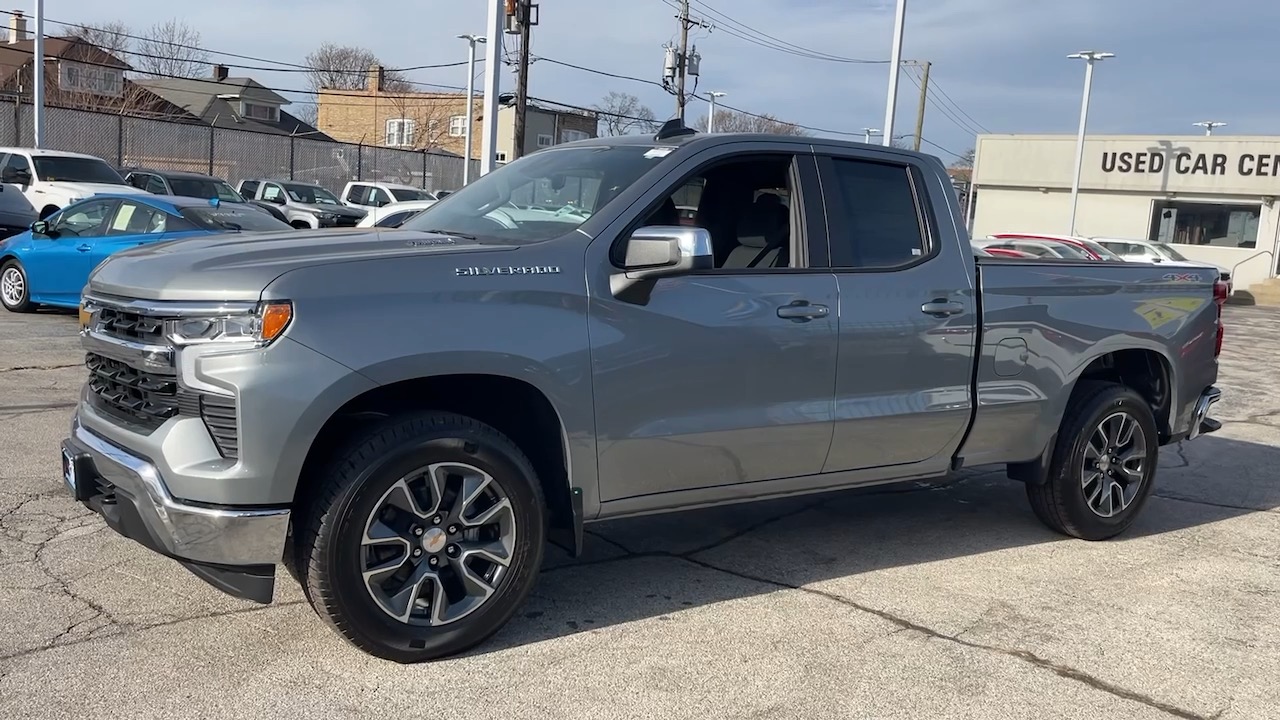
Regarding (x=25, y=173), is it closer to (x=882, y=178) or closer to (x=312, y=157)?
(x=312, y=157)

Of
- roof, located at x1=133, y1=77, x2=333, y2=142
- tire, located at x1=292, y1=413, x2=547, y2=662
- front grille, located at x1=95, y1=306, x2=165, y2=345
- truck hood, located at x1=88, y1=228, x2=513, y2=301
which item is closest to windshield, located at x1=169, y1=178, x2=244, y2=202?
truck hood, located at x1=88, y1=228, x2=513, y2=301

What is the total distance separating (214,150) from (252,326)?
31531 mm

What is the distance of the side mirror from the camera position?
4.10 metres

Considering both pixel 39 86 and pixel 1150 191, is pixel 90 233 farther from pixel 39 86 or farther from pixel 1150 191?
pixel 1150 191

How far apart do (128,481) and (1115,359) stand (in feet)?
16.6

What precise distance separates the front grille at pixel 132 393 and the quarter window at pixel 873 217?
9.10 feet

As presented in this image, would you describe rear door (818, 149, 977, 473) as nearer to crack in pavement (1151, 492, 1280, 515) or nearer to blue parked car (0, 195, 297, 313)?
crack in pavement (1151, 492, 1280, 515)

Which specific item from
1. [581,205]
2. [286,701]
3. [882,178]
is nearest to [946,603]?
[882,178]

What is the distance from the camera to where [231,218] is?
1226cm

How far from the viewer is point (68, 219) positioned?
1235 centimetres

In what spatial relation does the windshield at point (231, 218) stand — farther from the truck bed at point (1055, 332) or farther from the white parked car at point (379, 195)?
the white parked car at point (379, 195)

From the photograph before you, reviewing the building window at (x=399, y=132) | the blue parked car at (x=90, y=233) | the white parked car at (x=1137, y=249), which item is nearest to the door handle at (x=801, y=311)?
the blue parked car at (x=90, y=233)

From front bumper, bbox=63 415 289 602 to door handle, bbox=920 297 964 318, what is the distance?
2959 mm

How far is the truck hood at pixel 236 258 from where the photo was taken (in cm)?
363
